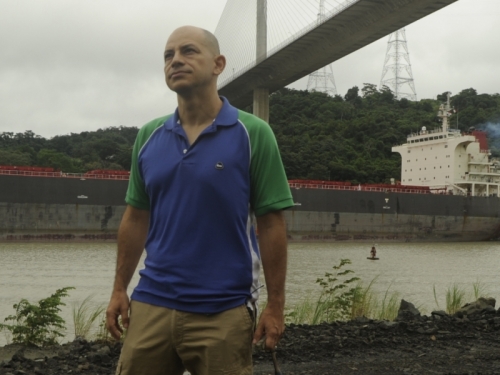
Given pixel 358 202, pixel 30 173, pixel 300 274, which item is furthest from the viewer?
pixel 358 202

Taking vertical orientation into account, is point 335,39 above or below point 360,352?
above

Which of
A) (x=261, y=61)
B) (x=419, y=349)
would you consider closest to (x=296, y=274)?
(x=419, y=349)

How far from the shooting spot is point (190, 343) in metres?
1.37

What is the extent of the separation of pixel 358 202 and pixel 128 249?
81.7ft

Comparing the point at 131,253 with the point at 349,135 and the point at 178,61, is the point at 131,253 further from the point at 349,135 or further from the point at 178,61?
the point at 349,135

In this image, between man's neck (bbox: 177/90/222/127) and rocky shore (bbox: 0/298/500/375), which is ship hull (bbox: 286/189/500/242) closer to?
A: rocky shore (bbox: 0/298/500/375)

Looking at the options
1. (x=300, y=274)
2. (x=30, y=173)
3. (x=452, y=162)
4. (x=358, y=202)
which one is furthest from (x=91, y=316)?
(x=452, y=162)

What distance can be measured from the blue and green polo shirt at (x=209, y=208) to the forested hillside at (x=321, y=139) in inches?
1426

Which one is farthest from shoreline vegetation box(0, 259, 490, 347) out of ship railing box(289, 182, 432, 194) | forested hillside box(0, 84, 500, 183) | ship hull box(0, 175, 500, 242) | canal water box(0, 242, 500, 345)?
forested hillside box(0, 84, 500, 183)

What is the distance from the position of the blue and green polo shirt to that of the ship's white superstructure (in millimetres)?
28242

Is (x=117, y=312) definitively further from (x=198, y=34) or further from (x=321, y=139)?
(x=321, y=139)

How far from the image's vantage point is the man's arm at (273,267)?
1.44 meters

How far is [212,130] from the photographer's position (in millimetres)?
1431

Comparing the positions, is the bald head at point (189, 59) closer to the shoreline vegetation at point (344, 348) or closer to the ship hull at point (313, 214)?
the shoreline vegetation at point (344, 348)
